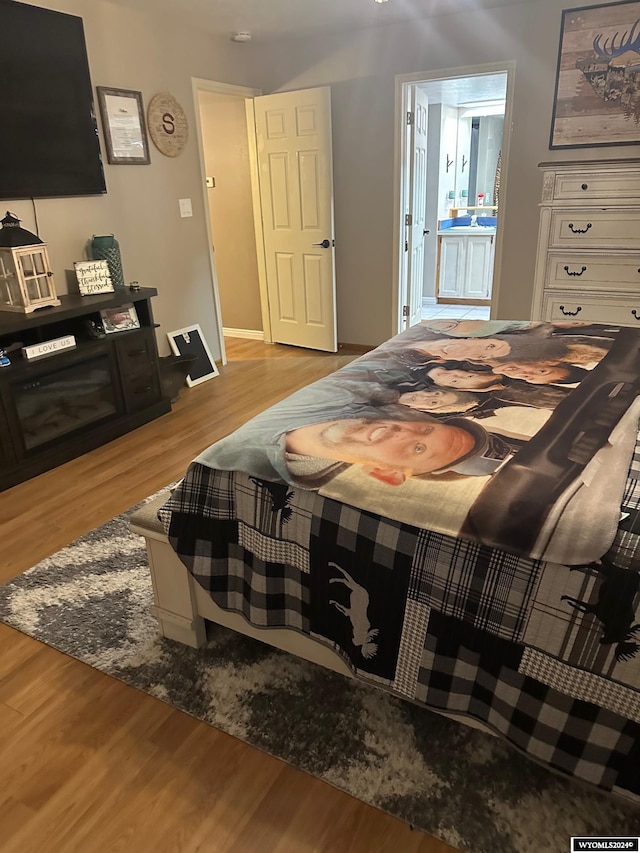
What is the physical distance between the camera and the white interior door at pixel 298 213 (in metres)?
4.60

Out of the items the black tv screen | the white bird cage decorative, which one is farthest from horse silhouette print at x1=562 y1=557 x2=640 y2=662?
the black tv screen

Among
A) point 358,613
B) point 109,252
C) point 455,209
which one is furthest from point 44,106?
point 455,209

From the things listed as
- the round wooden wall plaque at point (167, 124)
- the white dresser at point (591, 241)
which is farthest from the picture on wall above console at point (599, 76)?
the round wooden wall plaque at point (167, 124)

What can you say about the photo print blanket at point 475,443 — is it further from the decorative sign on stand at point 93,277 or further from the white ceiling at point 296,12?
the white ceiling at point 296,12

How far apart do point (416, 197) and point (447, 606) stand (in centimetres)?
423

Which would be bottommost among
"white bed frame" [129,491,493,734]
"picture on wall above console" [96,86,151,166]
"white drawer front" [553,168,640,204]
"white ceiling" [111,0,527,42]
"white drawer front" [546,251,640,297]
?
"white bed frame" [129,491,493,734]

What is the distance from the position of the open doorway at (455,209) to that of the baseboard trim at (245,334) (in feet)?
4.85

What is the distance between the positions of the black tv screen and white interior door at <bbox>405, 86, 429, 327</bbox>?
239 centimetres

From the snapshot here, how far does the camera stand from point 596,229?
3.67 metres

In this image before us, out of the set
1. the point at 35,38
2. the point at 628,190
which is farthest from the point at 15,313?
the point at 628,190

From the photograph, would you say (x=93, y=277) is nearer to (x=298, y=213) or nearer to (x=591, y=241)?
(x=298, y=213)

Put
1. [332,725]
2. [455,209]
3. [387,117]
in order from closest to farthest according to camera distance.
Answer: [332,725] → [387,117] → [455,209]

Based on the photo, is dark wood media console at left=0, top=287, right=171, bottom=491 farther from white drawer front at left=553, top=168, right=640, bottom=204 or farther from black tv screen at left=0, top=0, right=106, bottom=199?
white drawer front at left=553, top=168, right=640, bottom=204

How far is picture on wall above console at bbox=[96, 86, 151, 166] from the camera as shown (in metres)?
3.64
